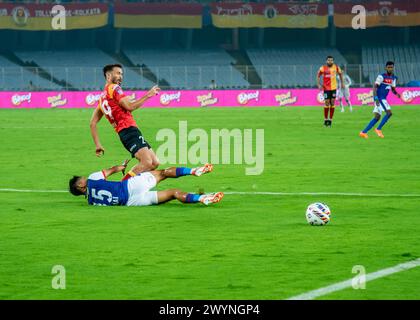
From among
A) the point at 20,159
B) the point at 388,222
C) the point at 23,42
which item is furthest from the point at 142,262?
the point at 23,42

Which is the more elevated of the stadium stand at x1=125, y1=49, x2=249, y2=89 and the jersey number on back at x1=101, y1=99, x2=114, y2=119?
the stadium stand at x1=125, y1=49, x2=249, y2=89

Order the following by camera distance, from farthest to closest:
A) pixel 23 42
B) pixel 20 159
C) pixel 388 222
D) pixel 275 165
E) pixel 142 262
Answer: pixel 23 42
pixel 20 159
pixel 275 165
pixel 388 222
pixel 142 262

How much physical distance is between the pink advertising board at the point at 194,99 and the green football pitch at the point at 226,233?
114 feet

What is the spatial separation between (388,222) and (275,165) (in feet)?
31.8

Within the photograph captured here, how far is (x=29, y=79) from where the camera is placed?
7156 cm

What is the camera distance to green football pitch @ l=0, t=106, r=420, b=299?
395 inches

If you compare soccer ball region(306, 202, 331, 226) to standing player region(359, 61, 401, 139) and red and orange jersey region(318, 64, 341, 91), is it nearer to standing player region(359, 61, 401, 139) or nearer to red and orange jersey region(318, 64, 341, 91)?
standing player region(359, 61, 401, 139)

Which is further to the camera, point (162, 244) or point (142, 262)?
point (162, 244)

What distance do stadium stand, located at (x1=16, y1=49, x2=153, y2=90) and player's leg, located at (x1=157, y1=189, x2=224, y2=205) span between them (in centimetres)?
5090

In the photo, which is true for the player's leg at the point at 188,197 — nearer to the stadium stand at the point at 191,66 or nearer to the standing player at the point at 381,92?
the standing player at the point at 381,92

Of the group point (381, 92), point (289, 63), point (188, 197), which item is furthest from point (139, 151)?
point (289, 63)

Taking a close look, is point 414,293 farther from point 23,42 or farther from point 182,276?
point 23,42

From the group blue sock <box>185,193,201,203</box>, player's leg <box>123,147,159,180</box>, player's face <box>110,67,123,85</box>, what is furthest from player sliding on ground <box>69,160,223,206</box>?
player's face <box>110,67,123,85</box>
